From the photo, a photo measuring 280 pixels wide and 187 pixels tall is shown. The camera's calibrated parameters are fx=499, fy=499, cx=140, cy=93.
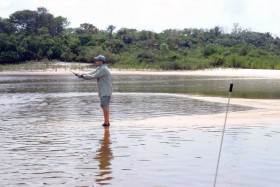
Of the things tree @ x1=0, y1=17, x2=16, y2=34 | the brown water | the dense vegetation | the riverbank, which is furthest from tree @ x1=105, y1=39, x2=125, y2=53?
the brown water

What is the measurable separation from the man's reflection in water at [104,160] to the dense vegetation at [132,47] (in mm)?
51432

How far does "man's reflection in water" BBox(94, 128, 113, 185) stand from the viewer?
6.89 meters

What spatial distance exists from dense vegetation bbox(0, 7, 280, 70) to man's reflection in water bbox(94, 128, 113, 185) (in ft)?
169

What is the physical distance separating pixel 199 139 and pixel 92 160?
2.68 m

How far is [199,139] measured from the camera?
32.6ft

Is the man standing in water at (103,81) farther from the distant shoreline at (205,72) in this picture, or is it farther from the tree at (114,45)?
the tree at (114,45)

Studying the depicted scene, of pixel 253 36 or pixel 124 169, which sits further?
pixel 253 36

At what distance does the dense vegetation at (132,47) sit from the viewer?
6775 cm

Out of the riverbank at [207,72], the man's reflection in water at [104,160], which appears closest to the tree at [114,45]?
the riverbank at [207,72]

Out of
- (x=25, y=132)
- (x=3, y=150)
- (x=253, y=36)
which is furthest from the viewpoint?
(x=253, y=36)

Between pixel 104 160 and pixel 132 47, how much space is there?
78.3m

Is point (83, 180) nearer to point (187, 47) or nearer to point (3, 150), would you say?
point (3, 150)

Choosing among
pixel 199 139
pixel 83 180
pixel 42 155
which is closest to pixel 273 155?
pixel 199 139

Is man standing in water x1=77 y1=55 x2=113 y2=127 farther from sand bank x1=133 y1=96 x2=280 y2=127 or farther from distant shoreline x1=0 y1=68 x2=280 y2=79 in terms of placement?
distant shoreline x1=0 y1=68 x2=280 y2=79
